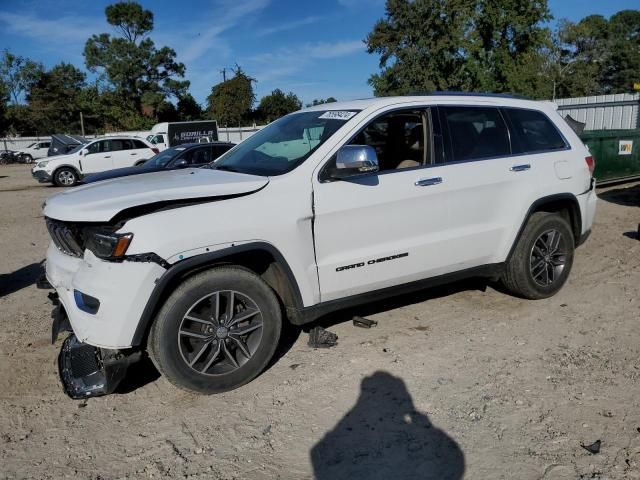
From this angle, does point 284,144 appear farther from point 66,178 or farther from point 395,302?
point 66,178

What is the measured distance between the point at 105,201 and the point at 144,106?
2346 inches

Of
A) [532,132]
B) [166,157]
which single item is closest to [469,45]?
[166,157]

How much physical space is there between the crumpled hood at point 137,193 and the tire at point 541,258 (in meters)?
2.49

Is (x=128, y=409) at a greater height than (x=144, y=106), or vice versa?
(x=144, y=106)

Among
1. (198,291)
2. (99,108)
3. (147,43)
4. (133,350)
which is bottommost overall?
(133,350)

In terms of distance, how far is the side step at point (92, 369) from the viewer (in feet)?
10.6

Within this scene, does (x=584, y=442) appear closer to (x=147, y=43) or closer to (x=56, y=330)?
(x=56, y=330)

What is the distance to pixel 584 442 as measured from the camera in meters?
2.85

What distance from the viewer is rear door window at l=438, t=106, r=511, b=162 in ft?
14.1

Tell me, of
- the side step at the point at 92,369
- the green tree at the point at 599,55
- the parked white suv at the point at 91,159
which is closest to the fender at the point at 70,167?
the parked white suv at the point at 91,159

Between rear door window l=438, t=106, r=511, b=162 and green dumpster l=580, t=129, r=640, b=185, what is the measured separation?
7541 millimetres

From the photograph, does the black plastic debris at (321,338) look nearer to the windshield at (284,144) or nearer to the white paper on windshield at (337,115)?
the windshield at (284,144)

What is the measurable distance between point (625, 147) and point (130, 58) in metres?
55.5

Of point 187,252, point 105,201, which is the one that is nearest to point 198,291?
point 187,252
